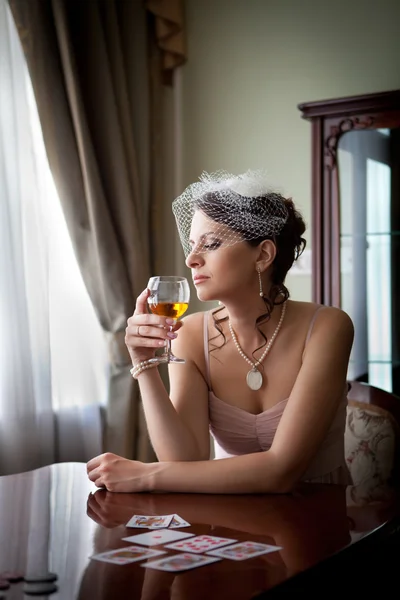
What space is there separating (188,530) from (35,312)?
2.30 meters

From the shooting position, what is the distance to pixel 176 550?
1.41 meters

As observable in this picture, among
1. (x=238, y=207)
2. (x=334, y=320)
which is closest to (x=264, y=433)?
(x=334, y=320)

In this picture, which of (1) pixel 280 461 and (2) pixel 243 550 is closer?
(2) pixel 243 550

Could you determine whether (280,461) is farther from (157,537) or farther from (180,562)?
(180,562)

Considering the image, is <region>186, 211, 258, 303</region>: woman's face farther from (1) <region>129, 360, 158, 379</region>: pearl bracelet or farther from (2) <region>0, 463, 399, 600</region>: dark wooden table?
(2) <region>0, 463, 399, 600</region>: dark wooden table

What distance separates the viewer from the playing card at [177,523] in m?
1.57

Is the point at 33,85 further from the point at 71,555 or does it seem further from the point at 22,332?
the point at 71,555

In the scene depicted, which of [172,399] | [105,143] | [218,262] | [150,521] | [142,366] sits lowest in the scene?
[150,521]

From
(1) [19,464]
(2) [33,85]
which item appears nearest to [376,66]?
(2) [33,85]

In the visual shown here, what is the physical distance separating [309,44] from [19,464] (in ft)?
8.40

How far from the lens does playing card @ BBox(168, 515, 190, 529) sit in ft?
5.15

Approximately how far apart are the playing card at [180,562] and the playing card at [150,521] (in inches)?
8.0

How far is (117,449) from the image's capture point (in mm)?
4129

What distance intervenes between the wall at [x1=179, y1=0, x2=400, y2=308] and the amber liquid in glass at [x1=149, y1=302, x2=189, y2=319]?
2.26 meters
